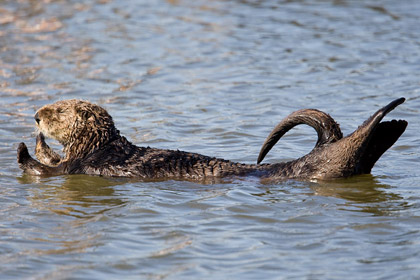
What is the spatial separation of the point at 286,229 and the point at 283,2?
11.4 metres

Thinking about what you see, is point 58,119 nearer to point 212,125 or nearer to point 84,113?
point 84,113

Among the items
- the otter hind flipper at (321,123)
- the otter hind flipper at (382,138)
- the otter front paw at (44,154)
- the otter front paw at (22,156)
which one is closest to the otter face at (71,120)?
the otter front paw at (44,154)

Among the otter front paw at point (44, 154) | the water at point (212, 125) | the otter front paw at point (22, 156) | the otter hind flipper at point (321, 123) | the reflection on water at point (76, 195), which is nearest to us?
the water at point (212, 125)

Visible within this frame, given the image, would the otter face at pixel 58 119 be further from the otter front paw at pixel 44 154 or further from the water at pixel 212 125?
the water at pixel 212 125

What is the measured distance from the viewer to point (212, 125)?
8.12m

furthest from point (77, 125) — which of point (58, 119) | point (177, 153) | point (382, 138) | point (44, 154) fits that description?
point (382, 138)

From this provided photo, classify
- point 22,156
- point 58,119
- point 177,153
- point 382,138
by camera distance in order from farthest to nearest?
1. point 58,119
2. point 22,156
3. point 177,153
4. point 382,138

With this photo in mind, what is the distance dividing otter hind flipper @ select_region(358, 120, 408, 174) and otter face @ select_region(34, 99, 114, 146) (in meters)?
2.33

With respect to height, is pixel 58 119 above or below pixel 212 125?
above

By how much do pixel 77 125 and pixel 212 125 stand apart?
215 cm

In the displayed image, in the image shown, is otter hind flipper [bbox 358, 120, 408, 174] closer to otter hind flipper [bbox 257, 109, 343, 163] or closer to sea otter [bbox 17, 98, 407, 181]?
sea otter [bbox 17, 98, 407, 181]

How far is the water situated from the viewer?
4.39 meters

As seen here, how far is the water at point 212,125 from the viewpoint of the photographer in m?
4.39

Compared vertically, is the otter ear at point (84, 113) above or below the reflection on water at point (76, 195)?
above
